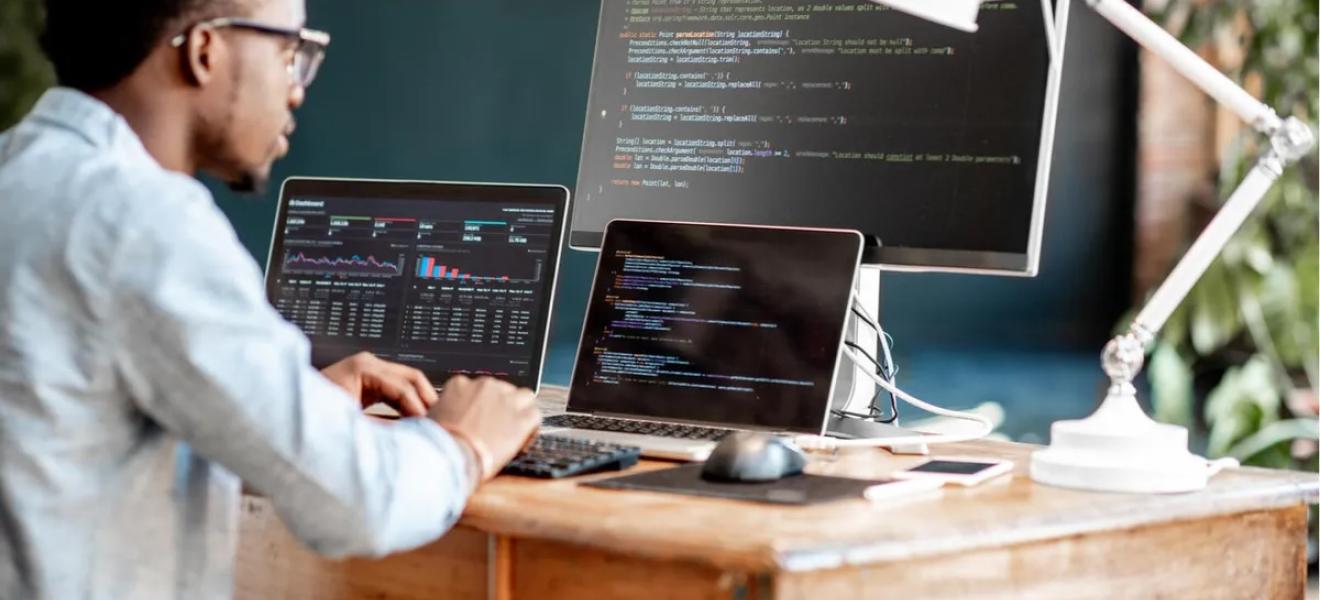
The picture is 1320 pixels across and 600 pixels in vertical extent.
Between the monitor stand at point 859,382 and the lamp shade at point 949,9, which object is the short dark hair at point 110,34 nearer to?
the lamp shade at point 949,9

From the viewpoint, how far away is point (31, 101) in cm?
384

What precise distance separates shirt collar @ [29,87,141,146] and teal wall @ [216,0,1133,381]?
2.49m

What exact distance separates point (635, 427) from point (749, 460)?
0.31 m

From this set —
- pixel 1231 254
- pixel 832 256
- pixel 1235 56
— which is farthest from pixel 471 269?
pixel 1235 56

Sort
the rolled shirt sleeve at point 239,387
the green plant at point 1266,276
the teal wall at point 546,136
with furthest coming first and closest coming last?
1. the teal wall at point 546,136
2. the green plant at point 1266,276
3. the rolled shirt sleeve at point 239,387

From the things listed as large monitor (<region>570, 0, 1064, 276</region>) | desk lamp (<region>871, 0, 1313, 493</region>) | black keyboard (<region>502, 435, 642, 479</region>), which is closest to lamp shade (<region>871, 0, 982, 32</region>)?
desk lamp (<region>871, 0, 1313, 493</region>)

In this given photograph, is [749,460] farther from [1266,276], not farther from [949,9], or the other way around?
[1266,276]

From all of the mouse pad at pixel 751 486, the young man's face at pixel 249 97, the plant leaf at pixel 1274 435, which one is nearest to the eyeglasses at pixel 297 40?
the young man's face at pixel 249 97

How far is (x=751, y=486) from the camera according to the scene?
1204 millimetres

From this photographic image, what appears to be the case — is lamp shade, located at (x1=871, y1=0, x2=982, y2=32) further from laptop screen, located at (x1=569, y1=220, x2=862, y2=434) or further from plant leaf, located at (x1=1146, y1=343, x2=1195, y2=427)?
plant leaf, located at (x1=1146, y1=343, x2=1195, y2=427)

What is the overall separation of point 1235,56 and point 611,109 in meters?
1.99

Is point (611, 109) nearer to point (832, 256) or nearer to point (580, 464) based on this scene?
point (832, 256)

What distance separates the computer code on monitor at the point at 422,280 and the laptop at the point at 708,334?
109 millimetres

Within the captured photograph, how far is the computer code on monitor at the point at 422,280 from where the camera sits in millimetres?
1691
